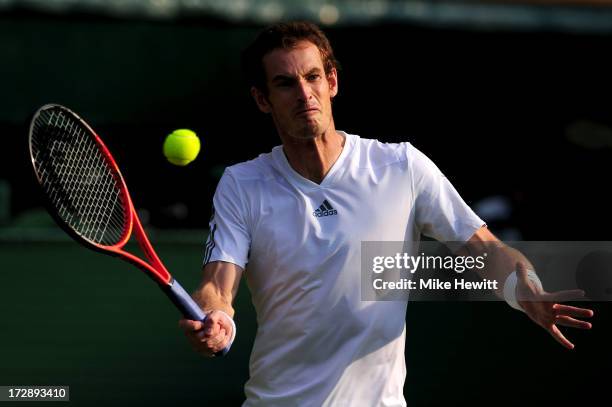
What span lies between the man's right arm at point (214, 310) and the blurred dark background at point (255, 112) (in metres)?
3.96

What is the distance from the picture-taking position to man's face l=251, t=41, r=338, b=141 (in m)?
2.94

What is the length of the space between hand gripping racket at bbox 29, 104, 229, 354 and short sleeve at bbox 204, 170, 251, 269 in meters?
0.14

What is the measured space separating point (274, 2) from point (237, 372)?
3858 mm

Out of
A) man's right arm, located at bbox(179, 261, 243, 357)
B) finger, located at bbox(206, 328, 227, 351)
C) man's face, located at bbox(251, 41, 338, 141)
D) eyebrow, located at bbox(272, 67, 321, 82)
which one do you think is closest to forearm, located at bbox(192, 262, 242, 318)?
man's right arm, located at bbox(179, 261, 243, 357)

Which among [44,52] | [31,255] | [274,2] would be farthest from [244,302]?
[44,52]

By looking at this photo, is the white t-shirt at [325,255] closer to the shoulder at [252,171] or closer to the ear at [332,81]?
the shoulder at [252,171]

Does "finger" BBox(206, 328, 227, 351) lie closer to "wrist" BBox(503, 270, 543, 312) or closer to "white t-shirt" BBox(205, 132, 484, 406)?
"white t-shirt" BBox(205, 132, 484, 406)

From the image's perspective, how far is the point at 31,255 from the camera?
315 inches

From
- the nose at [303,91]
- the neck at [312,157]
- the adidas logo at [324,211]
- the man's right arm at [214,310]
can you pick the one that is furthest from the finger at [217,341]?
the nose at [303,91]

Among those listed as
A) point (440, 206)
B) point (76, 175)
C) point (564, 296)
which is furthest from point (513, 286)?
point (76, 175)

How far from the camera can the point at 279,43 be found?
300cm

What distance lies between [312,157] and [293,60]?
10.6 inches

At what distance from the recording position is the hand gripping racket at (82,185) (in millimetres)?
2811

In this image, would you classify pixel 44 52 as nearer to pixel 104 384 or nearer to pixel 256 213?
pixel 104 384
